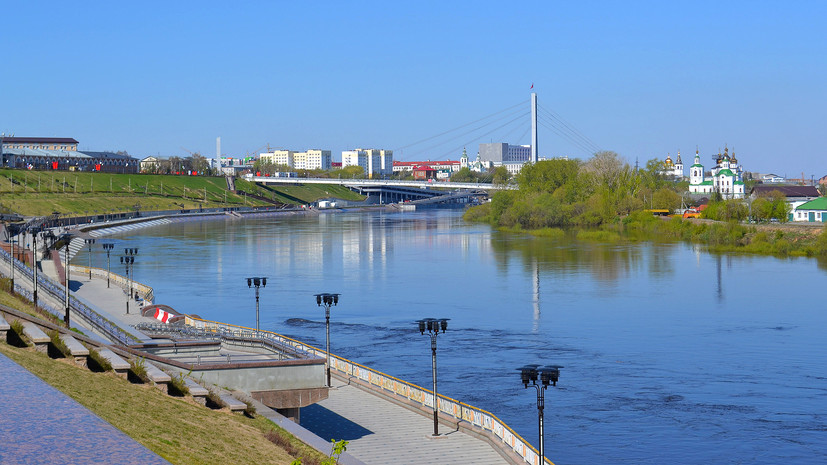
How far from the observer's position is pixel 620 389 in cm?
2280

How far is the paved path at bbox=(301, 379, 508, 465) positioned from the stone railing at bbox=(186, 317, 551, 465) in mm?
308

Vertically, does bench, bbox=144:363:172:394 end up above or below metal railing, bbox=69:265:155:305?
above

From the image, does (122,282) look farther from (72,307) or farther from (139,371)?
(139,371)

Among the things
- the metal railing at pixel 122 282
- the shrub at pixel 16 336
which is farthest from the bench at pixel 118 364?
the metal railing at pixel 122 282

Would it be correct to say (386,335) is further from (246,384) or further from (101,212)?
(101,212)

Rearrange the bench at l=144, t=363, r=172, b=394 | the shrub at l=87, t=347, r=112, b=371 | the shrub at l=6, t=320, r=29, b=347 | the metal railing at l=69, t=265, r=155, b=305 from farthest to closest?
the metal railing at l=69, t=265, r=155, b=305, the bench at l=144, t=363, r=172, b=394, the shrub at l=87, t=347, r=112, b=371, the shrub at l=6, t=320, r=29, b=347

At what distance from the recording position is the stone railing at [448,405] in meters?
16.3

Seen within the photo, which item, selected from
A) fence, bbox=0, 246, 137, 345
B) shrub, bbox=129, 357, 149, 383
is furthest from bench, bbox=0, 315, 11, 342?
fence, bbox=0, 246, 137, 345

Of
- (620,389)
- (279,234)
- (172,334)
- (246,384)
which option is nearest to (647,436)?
(620,389)

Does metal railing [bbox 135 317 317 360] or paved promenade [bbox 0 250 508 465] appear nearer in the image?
paved promenade [bbox 0 250 508 465]

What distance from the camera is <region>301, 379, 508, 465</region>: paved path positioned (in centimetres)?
1614

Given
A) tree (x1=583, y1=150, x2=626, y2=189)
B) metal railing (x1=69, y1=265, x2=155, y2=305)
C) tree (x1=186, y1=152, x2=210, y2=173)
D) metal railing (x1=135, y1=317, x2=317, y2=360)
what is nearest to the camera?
metal railing (x1=135, y1=317, x2=317, y2=360)

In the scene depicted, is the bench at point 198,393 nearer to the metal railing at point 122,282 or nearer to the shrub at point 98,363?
the shrub at point 98,363

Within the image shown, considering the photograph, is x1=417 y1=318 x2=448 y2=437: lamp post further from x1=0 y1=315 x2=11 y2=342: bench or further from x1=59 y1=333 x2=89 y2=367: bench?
x1=0 y1=315 x2=11 y2=342: bench
